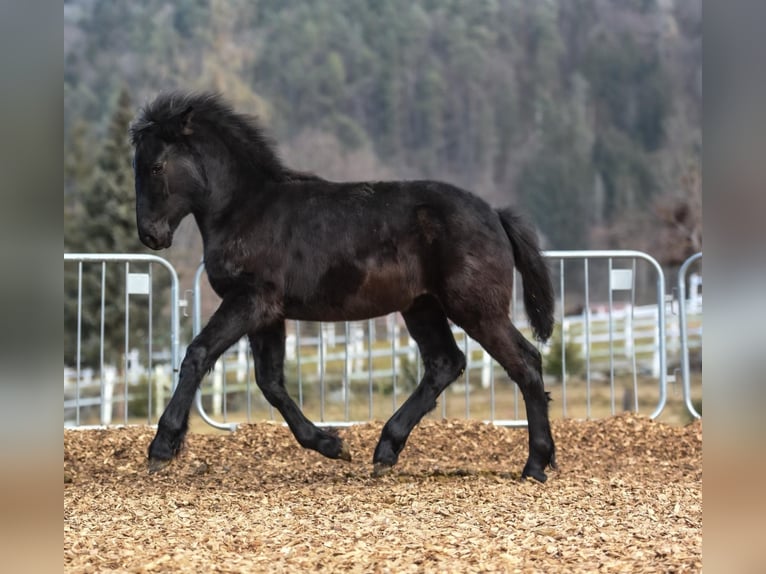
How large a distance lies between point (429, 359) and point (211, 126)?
216 cm

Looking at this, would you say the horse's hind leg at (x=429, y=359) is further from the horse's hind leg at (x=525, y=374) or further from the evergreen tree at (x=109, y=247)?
the evergreen tree at (x=109, y=247)

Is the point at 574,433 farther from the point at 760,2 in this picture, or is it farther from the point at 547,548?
the point at 760,2

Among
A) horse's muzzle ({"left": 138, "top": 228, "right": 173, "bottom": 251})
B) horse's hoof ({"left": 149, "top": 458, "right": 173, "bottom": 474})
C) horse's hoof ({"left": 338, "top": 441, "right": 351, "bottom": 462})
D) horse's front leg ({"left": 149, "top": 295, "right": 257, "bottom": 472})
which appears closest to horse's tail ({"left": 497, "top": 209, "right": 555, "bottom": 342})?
horse's hoof ({"left": 338, "top": 441, "right": 351, "bottom": 462})

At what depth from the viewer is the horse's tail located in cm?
642

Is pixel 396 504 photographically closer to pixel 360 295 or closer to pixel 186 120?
pixel 360 295

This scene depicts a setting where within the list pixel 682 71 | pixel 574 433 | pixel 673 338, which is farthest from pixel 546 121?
pixel 574 433

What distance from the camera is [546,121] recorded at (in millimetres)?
35656

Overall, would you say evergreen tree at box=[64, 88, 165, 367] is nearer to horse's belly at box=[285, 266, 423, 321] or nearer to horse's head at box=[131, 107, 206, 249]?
horse's head at box=[131, 107, 206, 249]

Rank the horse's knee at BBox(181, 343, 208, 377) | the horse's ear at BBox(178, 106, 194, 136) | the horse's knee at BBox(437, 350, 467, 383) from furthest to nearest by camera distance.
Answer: the horse's knee at BBox(437, 350, 467, 383), the horse's ear at BBox(178, 106, 194, 136), the horse's knee at BBox(181, 343, 208, 377)

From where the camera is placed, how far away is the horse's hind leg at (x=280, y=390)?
6438 mm

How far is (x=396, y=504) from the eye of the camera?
5.34m

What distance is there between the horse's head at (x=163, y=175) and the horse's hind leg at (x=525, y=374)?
2.01 m

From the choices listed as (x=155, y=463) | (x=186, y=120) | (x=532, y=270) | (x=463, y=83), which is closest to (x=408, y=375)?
(x=532, y=270)

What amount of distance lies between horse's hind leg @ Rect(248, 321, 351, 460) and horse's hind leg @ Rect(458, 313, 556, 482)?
121cm
